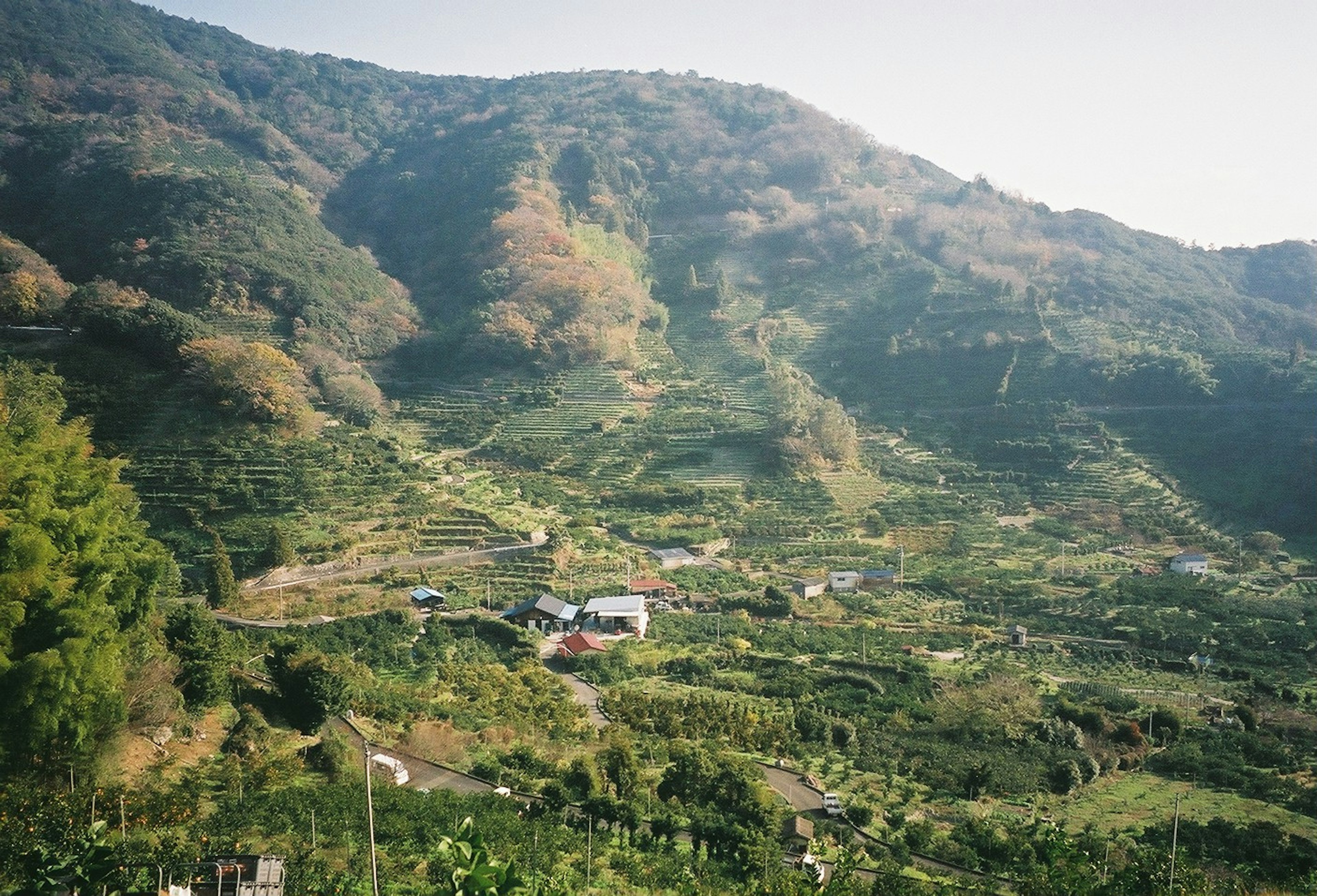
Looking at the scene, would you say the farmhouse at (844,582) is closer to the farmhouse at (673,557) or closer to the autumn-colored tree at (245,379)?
the farmhouse at (673,557)

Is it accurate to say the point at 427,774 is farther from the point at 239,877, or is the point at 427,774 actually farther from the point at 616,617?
the point at 616,617

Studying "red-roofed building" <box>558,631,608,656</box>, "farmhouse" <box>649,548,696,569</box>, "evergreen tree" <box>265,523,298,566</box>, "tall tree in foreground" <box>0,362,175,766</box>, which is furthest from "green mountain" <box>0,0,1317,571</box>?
"tall tree in foreground" <box>0,362,175,766</box>

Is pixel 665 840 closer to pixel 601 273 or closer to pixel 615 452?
pixel 615 452

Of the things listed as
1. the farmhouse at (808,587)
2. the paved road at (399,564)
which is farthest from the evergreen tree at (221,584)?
the farmhouse at (808,587)

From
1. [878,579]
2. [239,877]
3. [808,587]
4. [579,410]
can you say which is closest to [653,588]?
[808,587]

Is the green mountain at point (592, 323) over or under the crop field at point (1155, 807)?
over

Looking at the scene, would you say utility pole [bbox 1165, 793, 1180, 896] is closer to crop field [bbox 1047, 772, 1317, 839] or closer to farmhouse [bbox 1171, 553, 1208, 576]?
crop field [bbox 1047, 772, 1317, 839]
